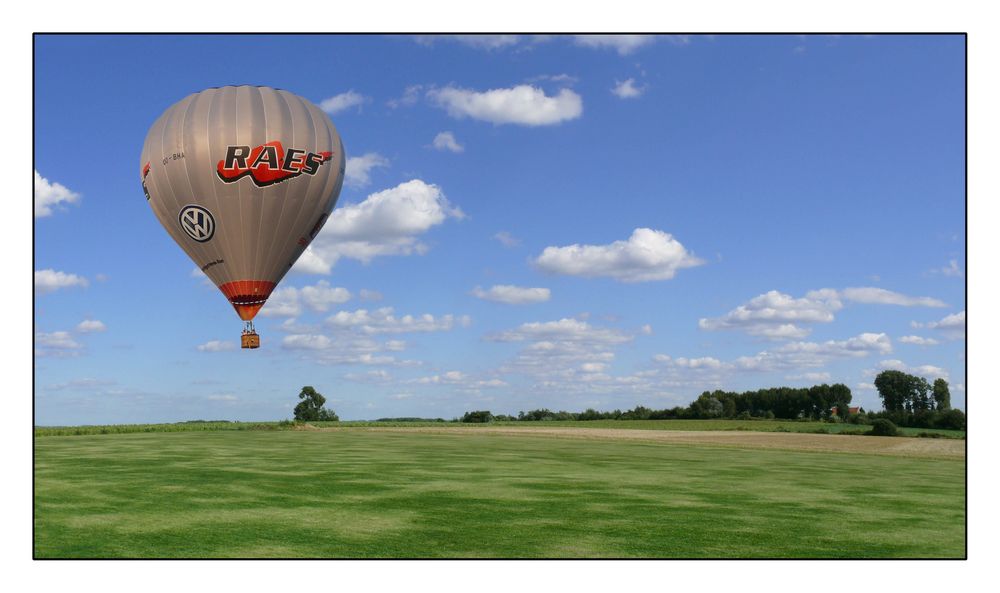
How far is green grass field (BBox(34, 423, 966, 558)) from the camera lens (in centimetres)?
1703

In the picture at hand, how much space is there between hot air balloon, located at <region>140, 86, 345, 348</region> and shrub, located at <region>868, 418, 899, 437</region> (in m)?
63.4

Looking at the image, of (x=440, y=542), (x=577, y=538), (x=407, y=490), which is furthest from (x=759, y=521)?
(x=407, y=490)

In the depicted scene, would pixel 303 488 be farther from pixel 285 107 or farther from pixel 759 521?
pixel 285 107

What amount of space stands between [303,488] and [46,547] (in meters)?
10.6

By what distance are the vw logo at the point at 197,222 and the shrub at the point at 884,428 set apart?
6705 cm

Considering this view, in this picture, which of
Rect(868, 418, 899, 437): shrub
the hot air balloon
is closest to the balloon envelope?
the hot air balloon

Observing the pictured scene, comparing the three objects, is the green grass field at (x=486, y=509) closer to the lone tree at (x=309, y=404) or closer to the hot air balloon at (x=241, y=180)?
the hot air balloon at (x=241, y=180)

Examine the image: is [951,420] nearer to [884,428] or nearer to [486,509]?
[884,428]

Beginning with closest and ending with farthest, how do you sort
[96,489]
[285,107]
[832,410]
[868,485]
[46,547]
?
1. [46,547]
2. [96,489]
3. [868,485]
4. [285,107]
5. [832,410]

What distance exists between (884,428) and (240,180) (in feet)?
225

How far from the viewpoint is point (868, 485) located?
98.9ft

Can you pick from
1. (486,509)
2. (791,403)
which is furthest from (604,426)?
(486,509)

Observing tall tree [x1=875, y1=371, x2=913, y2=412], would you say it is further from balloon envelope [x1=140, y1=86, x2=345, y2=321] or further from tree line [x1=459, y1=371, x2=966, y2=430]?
balloon envelope [x1=140, y1=86, x2=345, y2=321]

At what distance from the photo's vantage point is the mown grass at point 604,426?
7681cm
